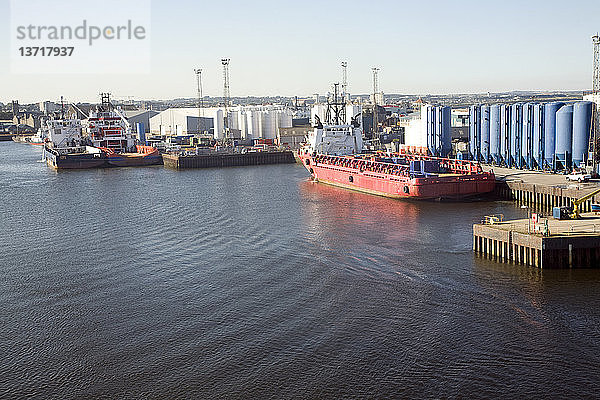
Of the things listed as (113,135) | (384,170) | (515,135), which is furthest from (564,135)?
(113,135)

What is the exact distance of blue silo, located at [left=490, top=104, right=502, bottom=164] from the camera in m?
38.7

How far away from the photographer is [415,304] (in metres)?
16.3

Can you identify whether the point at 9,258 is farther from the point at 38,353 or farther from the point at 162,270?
the point at 38,353

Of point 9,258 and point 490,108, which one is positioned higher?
point 490,108

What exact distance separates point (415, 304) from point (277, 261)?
5494 mm

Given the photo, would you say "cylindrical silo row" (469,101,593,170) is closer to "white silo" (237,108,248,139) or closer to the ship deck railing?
the ship deck railing

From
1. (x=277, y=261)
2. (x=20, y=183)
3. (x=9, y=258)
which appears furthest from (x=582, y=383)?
(x=20, y=183)

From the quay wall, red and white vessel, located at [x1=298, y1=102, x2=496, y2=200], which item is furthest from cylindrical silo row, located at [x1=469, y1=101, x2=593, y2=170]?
the quay wall

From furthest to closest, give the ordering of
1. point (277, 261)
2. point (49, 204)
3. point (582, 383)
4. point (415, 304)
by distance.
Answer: point (49, 204) → point (277, 261) → point (415, 304) → point (582, 383)

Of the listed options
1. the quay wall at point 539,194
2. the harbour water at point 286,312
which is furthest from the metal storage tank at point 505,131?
the harbour water at point 286,312

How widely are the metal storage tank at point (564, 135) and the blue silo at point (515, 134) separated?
284cm

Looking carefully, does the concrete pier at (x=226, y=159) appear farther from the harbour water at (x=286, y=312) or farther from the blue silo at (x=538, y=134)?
the harbour water at (x=286, y=312)

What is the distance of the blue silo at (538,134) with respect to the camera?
115 ft

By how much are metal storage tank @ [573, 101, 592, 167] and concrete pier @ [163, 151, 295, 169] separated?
1097 inches
